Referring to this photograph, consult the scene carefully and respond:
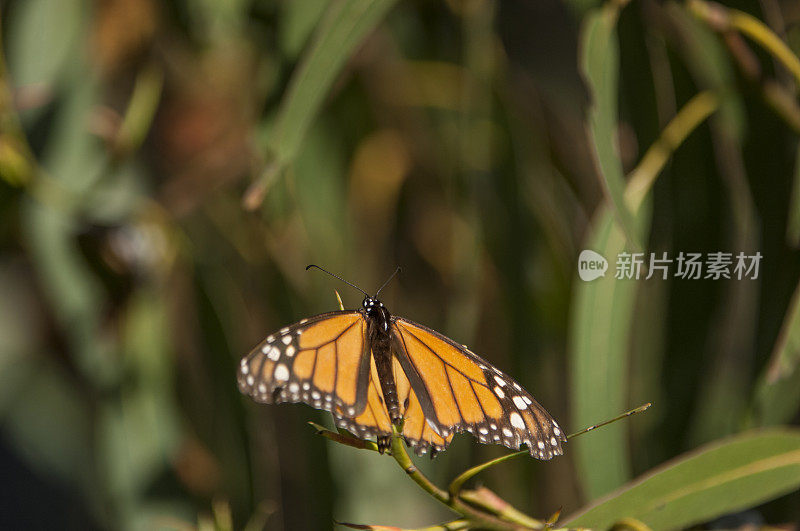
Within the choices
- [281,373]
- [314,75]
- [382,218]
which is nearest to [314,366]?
[281,373]

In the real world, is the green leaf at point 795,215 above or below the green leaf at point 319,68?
below

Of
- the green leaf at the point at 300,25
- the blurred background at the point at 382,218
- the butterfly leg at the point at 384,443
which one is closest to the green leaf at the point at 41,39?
the blurred background at the point at 382,218

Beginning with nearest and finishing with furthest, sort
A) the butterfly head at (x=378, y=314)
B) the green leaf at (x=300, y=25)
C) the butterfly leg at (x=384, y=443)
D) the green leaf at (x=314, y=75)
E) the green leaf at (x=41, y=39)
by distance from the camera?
the butterfly leg at (x=384, y=443) → the butterfly head at (x=378, y=314) → the green leaf at (x=314, y=75) → the green leaf at (x=300, y=25) → the green leaf at (x=41, y=39)

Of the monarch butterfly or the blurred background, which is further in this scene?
the blurred background

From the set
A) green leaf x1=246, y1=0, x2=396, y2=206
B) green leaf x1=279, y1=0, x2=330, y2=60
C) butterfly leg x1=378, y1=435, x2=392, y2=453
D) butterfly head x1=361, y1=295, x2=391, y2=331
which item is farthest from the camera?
green leaf x1=279, y1=0, x2=330, y2=60

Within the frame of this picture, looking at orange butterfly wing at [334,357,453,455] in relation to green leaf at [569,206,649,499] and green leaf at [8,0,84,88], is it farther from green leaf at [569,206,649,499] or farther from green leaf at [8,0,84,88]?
green leaf at [8,0,84,88]

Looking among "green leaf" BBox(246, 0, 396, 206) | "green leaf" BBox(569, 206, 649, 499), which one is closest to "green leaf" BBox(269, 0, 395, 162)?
"green leaf" BBox(246, 0, 396, 206)

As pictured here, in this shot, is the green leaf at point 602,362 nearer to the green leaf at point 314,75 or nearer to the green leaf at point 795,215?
the green leaf at point 795,215

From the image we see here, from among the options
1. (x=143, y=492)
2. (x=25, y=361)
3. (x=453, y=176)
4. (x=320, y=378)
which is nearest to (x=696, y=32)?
(x=453, y=176)
